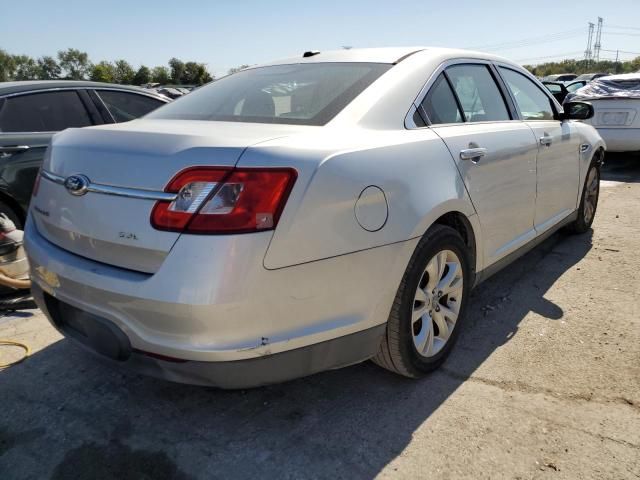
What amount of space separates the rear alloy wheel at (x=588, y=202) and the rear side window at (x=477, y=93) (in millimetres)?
1756

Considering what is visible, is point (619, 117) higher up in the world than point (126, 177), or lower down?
lower down

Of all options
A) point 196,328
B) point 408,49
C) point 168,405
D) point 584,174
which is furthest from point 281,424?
point 584,174

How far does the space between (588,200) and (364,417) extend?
3.61m

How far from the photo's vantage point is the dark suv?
4.11 meters

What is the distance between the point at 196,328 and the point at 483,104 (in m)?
2.35

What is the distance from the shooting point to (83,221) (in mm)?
2002

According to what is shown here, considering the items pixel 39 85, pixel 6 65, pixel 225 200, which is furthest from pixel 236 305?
pixel 6 65

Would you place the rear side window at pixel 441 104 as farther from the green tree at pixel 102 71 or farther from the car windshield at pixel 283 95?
the green tree at pixel 102 71

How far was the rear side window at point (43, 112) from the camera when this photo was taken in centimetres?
424

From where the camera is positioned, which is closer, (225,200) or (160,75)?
(225,200)

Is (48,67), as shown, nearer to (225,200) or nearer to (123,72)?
(123,72)

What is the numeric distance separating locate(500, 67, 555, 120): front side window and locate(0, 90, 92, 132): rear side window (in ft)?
11.8

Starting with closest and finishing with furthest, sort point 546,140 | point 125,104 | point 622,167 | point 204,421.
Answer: point 204,421 < point 546,140 < point 125,104 < point 622,167

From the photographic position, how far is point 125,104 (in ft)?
16.5
